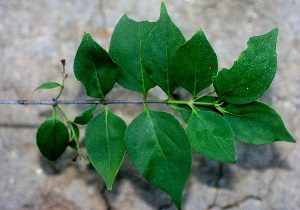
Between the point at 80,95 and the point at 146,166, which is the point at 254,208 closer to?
the point at 146,166

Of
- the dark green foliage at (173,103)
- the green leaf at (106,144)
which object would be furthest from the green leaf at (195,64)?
the green leaf at (106,144)

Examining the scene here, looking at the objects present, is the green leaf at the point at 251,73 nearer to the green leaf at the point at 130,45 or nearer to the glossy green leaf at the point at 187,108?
the glossy green leaf at the point at 187,108

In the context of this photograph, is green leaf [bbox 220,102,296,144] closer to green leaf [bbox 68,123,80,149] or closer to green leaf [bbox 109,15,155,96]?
green leaf [bbox 109,15,155,96]

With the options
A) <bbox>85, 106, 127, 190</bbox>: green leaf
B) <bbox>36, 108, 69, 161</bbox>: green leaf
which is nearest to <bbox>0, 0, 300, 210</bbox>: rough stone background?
<bbox>36, 108, 69, 161</bbox>: green leaf

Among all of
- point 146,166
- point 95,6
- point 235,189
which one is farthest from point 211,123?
point 95,6

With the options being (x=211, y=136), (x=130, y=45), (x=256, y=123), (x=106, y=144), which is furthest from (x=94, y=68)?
(x=256, y=123)

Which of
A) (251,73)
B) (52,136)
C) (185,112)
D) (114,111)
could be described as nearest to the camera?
(251,73)

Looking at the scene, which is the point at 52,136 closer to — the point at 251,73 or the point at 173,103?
the point at 173,103
